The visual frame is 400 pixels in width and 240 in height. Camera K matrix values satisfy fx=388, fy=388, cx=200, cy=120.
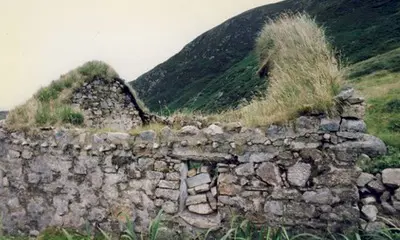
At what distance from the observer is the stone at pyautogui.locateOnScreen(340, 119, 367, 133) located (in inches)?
189

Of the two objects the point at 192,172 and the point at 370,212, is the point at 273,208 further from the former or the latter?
the point at 192,172

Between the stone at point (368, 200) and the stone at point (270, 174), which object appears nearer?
the stone at point (368, 200)

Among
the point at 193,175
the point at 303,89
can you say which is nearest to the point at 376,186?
the point at 303,89

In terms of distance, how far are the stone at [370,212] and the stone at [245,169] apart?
4.75ft

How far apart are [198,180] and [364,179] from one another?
224cm

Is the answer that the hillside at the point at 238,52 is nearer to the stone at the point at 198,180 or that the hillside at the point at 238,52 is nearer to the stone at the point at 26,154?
the stone at the point at 198,180

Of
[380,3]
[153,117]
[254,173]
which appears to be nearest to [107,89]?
[153,117]

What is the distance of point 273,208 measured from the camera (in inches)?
201

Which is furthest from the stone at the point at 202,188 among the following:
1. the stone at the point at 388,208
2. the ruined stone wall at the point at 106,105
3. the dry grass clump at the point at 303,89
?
the ruined stone wall at the point at 106,105

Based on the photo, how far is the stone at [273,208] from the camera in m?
5.07

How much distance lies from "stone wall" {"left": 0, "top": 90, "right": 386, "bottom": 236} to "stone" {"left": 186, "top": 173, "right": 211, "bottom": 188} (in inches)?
0.6

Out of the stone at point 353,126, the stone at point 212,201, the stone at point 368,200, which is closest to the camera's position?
the stone at point 368,200

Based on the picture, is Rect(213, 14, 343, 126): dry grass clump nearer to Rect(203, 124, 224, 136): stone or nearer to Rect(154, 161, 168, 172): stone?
Rect(203, 124, 224, 136): stone

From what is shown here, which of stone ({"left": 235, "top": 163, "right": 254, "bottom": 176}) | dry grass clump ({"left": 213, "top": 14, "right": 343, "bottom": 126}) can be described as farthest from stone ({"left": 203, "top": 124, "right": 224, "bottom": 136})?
stone ({"left": 235, "top": 163, "right": 254, "bottom": 176})
